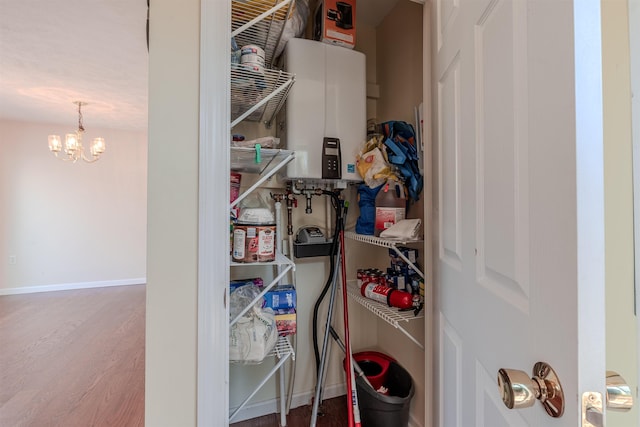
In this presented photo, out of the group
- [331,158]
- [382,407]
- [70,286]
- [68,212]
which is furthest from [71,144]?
→ [382,407]

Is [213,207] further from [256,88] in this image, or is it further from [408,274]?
[408,274]

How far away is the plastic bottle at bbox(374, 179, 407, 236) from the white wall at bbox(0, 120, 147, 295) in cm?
461

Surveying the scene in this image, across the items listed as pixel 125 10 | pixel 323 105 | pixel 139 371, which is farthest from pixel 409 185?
pixel 139 371

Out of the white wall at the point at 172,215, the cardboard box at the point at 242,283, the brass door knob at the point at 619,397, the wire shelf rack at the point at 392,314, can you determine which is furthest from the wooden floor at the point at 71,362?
the brass door knob at the point at 619,397

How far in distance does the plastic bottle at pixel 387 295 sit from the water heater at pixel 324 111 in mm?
582

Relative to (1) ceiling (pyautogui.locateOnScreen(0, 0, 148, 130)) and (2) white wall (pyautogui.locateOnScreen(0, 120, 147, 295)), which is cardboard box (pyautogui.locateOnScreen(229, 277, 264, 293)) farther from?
(2) white wall (pyautogui.locateOnScreen(0, 120, 147, 295))

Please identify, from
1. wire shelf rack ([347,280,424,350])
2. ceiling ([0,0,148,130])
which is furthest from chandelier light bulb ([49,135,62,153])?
wire shelf rack ([347,280,424,350])

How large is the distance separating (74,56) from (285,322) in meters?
2.98

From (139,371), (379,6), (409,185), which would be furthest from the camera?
(139,371)

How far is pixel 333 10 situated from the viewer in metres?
1.37

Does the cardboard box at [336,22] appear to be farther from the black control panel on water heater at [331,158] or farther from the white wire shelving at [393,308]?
the white wire shelving at [393,308]

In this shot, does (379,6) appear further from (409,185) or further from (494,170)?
(494,170)

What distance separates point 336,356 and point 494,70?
1.70 metres

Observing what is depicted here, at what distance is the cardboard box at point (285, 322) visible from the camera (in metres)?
1.23
